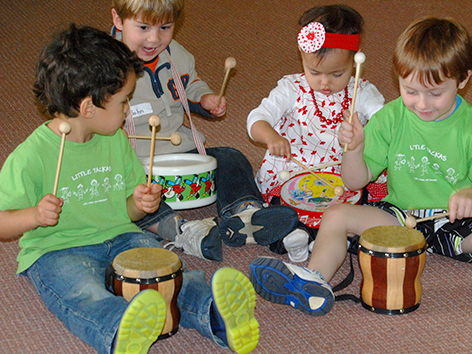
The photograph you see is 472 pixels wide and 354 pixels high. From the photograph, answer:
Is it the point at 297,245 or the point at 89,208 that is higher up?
the point at 89,208

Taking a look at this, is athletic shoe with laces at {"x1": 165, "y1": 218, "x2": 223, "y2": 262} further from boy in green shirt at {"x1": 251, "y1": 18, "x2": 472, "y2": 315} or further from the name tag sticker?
the name tag sticker

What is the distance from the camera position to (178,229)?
5.26 feet

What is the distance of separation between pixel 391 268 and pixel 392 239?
0.19ft

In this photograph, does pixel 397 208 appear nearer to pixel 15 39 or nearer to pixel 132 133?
pixel 132 133

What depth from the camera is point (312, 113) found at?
1730 mm

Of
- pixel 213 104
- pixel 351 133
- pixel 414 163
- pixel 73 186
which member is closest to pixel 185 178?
pixel 213 104

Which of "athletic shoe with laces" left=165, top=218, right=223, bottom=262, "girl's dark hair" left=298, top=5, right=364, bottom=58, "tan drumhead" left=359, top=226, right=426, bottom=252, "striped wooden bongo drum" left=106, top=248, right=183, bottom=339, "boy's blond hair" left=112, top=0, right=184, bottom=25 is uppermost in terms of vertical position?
"boy's blond hair" left=112, top=0, right=184, bottom=25

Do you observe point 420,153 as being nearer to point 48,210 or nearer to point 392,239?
point 392,239

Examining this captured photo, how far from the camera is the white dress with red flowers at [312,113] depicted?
5.64 ft

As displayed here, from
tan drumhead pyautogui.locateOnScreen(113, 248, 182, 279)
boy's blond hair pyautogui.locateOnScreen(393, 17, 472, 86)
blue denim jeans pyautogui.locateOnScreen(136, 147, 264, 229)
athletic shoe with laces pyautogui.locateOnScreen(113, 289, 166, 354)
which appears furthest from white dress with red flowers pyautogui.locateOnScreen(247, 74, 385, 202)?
athletic shoe with laces pyautogui.locateOnScreen(113, 289, 166, 354)

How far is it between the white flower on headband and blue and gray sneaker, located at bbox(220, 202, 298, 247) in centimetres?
39

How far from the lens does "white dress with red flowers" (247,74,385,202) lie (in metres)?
1.72

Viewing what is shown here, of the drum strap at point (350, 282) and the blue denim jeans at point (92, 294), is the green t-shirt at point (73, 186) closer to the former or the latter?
the blue denim jeans at point (92, 294)

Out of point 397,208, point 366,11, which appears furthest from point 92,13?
point 397,208
